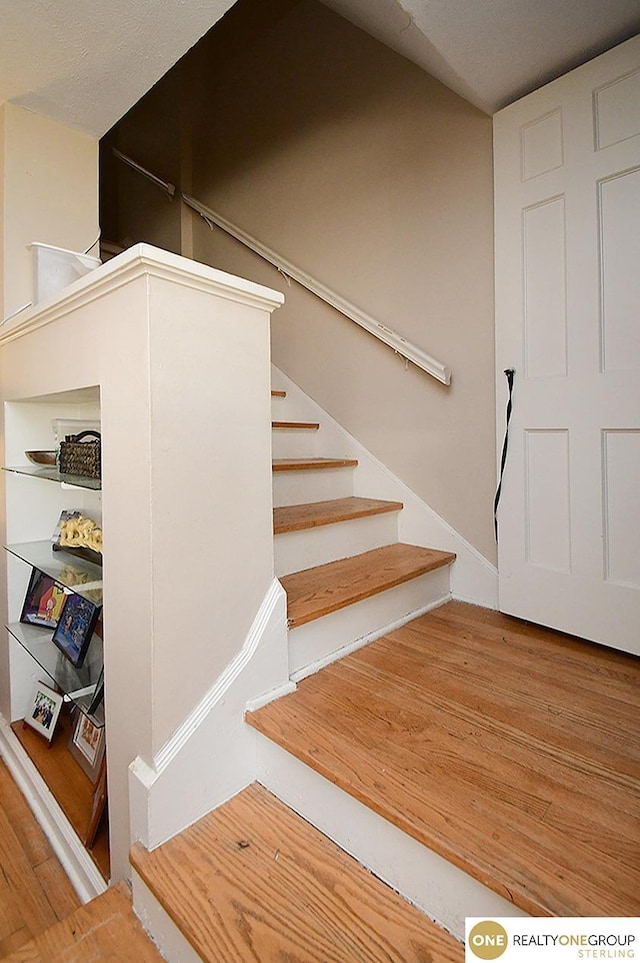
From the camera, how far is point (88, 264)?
1427 mm

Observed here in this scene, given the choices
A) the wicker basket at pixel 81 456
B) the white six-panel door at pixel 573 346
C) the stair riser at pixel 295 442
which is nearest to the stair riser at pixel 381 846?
the wicker basket at pixel 81 456

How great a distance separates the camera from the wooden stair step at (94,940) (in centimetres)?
86

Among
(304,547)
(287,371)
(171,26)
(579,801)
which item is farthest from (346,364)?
(579,801)

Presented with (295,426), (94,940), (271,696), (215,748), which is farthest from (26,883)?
(295,426)

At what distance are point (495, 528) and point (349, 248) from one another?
1382 millimetres

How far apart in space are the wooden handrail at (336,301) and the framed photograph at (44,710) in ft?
5.54

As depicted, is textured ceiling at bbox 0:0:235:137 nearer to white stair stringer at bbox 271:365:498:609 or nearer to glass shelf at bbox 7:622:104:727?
white stair stringer at bbox 271:365:498:609

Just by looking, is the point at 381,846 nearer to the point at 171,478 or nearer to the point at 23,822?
the point at 171,478

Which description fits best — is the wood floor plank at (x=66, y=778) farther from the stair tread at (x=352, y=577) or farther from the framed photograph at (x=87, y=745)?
the stair tread at (x=352, y=577)

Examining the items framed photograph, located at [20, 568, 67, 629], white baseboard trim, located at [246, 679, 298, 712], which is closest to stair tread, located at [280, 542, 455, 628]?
white baseboard trim, located at [246, 679, 298, 712]

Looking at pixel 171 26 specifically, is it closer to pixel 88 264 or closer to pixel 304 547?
pixel 88 264

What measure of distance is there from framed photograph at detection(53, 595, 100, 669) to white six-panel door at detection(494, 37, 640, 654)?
4.26ft

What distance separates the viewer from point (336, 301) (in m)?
2.16

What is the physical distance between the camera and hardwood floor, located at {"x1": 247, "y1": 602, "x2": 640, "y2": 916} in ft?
2.35
